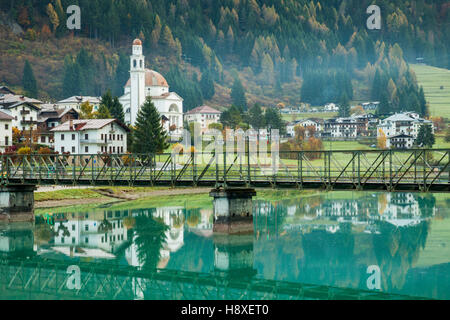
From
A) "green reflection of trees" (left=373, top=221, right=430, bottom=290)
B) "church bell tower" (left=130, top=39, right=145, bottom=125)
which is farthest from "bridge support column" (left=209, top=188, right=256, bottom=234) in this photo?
"church bell tower" (left=130, top=39, right=145, bottom=125)

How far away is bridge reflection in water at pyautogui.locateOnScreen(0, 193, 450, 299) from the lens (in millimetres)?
36062

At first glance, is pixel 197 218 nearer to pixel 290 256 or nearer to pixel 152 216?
pixel 152 216

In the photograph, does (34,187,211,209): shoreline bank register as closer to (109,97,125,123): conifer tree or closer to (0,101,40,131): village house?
(109,97,125,123): conifer tree

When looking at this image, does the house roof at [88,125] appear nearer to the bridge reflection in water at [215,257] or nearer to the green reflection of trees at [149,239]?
the bridge reflection in water at [215,257]

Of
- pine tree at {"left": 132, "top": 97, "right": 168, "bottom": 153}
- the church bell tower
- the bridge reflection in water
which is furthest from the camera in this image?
the church bell tower

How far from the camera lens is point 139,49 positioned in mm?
182250

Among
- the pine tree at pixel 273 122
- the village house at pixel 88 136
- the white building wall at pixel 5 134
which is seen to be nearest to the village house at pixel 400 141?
the pine tree at pixel 273 122

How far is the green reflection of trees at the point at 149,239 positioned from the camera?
148 ft

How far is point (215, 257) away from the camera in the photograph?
45.8 metres

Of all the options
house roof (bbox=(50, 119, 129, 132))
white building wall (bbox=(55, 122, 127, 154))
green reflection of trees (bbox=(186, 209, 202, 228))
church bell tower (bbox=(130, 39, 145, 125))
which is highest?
church bell tower (bbox=(130, 39, 145, 125))

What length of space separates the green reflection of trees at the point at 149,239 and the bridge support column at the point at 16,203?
1089 centimetres

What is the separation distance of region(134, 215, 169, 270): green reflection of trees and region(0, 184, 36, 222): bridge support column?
1089 cm
